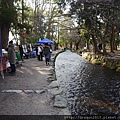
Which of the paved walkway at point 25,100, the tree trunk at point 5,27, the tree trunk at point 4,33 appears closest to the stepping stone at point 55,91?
the paved walkway at point 25,100

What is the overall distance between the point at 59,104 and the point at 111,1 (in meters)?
10.9

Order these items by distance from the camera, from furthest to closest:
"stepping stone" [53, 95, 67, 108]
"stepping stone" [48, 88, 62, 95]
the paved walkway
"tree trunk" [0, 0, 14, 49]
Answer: "tree trunk" [0, 0, 14, 49], "stepping stone" [48, 88, 62, 95], "stepping stone" [53, 95, 67, 108], the paved walkway

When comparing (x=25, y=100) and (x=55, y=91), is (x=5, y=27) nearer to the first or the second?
(x=55, y=91)

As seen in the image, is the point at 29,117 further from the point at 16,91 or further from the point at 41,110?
the point at 16,91

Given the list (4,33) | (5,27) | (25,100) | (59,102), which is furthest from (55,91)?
(4,33)

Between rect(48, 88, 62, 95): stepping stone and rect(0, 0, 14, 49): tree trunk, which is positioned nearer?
rect(48, 88, 62, 95): stepping stone

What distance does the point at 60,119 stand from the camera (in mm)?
4672

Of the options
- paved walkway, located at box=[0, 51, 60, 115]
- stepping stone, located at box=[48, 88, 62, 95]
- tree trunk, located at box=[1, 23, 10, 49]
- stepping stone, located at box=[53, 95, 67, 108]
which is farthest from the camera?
tree trunk, located at box=[1, 23, 10, 49]

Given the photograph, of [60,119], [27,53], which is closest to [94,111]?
[60,119]

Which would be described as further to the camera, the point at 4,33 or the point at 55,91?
the point at 4,33

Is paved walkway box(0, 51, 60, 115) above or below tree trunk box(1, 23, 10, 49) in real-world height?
below

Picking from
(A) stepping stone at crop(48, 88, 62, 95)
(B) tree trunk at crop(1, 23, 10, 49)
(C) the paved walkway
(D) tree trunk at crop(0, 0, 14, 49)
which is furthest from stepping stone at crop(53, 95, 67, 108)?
(B) tree trunk at crop(1, 23, 10, 49)

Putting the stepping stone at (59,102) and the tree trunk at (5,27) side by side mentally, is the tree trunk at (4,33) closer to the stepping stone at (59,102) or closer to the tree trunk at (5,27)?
the tree trunk at (5,27)

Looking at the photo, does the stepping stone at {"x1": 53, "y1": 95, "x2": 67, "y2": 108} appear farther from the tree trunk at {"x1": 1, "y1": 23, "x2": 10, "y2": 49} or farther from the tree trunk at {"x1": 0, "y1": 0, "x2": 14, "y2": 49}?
the tree trunk at {"x1": 1, "y1": 23, "x2": 10, "y2": 49}
